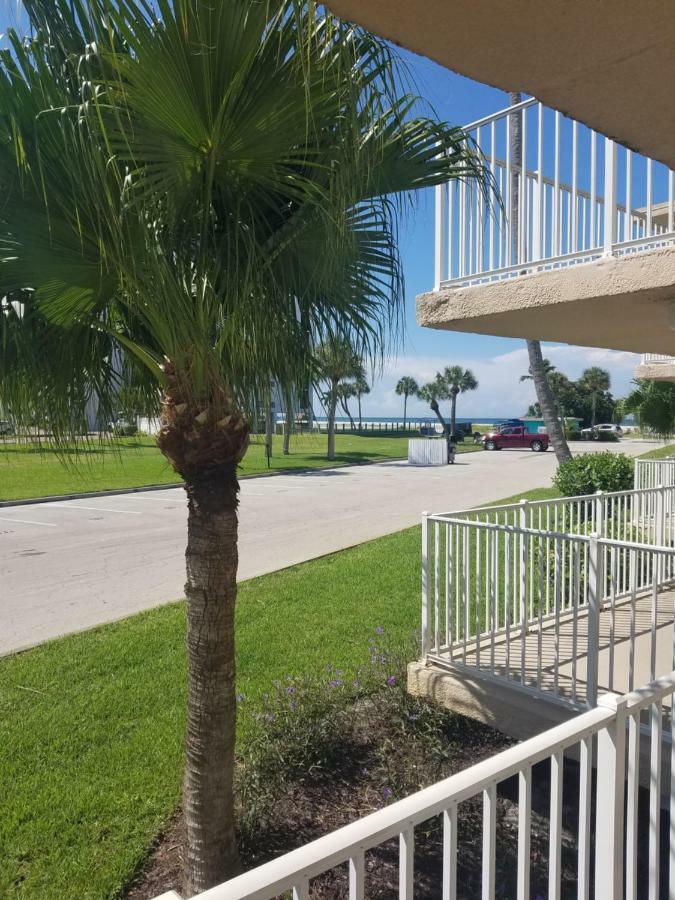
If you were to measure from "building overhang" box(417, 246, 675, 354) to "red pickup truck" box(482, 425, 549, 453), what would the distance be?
38127 millimetres

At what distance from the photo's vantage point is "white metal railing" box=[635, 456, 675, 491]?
34.7ft

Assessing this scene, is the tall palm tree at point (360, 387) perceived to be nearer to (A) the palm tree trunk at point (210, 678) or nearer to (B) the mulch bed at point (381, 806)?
(A) the palm tree trunk at point (210, 678)

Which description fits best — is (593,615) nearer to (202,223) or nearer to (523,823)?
(523,823)

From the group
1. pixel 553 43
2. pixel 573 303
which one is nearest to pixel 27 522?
pixel 573 303

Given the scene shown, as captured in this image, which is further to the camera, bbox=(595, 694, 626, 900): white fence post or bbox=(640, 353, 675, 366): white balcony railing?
bbox=(640, 353, 675, 366): white balcony railing

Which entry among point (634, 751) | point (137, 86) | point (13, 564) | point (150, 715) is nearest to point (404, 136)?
point (137, 86)

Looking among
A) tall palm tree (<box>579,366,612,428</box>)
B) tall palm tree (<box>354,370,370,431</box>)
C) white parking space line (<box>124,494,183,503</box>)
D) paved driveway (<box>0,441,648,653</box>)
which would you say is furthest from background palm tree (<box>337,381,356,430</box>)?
tall palm tree (<box>579,366,612,428</box>)

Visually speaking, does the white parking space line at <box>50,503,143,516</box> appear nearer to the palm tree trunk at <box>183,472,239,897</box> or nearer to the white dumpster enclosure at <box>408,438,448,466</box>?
the palm tree trunk at <box>183,472,239,897</box>

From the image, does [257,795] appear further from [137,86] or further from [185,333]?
[137,86]

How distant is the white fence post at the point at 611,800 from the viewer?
68.7 inches

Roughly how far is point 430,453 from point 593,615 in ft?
89.5

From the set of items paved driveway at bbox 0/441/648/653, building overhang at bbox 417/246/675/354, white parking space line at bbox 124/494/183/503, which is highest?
building overhang at bbox 417/246/675/354

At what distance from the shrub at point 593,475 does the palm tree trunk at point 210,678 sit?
32.1 ft

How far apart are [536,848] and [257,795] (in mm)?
1685
